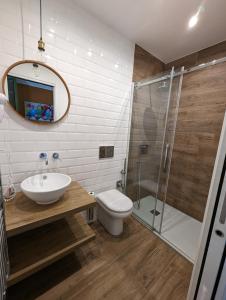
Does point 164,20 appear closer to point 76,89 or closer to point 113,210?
point 76,89

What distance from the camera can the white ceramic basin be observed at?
1.08 m

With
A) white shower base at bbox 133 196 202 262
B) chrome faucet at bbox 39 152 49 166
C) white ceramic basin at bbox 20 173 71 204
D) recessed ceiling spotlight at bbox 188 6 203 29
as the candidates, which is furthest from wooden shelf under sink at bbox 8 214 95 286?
recessed ceiling spotlight at bbox 188 6 203 29

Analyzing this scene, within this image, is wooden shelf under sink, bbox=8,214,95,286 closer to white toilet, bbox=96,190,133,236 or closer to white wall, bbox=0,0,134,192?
white toilet, bbox=96,190,133,236

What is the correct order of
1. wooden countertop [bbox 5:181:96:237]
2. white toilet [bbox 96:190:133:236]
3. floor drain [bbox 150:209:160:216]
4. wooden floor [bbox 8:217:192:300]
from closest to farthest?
wooden countertop [bbox 5:181:96:237], wooden floor [bbox 8:217:192:300], white toilet [bbox 96:190:133:236], floor drain [bbox 150:209:160:216]

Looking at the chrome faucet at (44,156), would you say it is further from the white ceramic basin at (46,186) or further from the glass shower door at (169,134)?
the glass shower door at (169,134)

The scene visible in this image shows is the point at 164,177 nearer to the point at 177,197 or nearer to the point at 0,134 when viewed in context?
the point at 177,197

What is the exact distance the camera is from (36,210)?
1.11 metres

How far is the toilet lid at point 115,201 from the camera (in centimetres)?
165

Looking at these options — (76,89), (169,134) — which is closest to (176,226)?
(169,134)

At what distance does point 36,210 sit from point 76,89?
1.31 m

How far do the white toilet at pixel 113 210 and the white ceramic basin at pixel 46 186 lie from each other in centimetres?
64

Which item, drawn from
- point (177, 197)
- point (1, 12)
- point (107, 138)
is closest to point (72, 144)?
point (107, 138)

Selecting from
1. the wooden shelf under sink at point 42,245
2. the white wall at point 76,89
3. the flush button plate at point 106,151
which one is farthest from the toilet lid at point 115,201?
the flush button plate at point 106,151

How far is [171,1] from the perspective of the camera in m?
1.34
